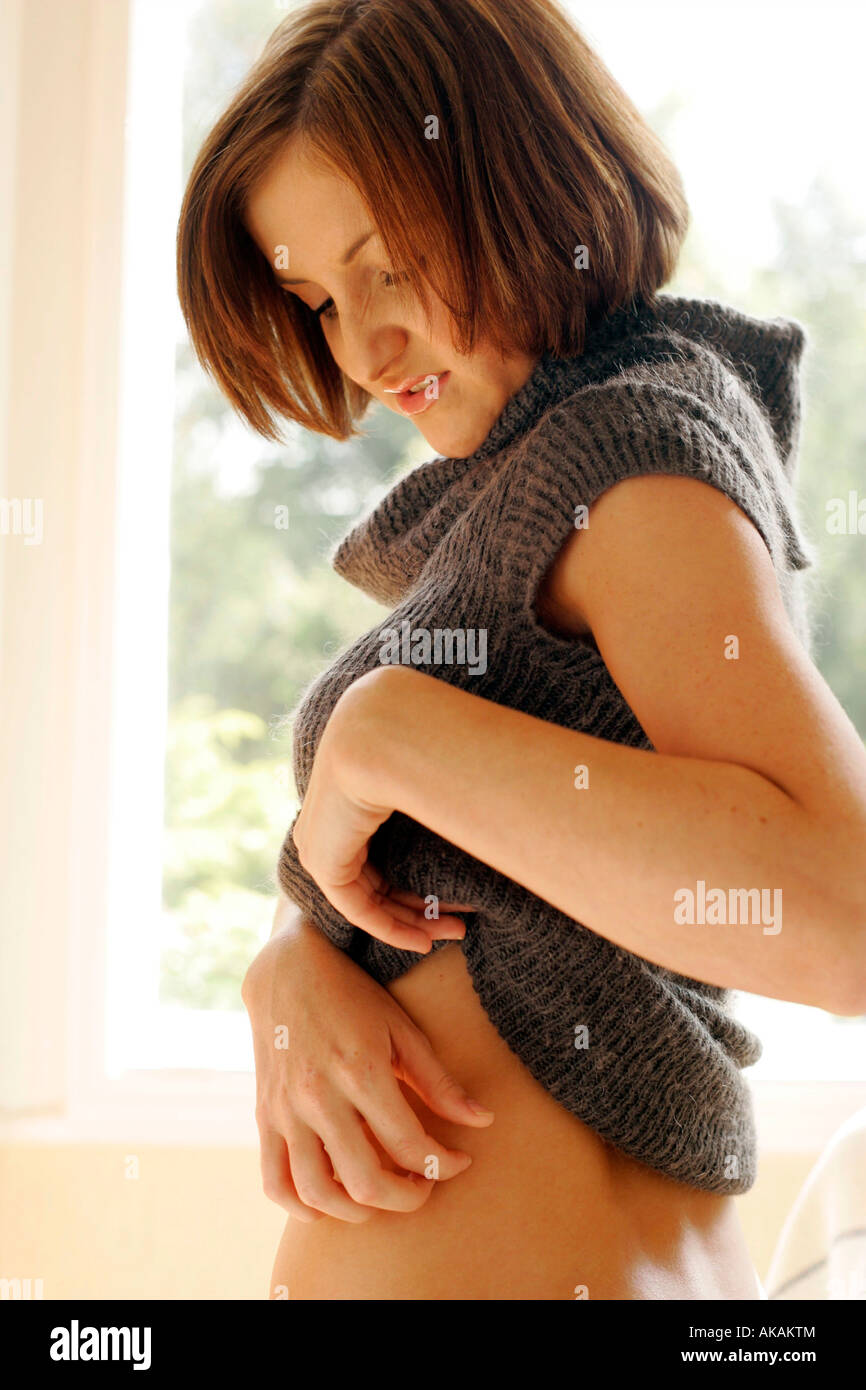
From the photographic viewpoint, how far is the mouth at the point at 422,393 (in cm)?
84

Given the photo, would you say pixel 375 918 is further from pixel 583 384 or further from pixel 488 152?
pixel 488 152

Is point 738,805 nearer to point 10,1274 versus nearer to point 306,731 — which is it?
point 306,731

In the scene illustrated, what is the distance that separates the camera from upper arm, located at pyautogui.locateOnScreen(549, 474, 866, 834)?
20.3 inches

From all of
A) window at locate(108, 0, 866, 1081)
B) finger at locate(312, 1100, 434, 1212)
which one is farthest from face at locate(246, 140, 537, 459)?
window at locate(108, 0, 866, 1081)

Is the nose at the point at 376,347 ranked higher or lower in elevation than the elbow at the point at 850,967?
higher

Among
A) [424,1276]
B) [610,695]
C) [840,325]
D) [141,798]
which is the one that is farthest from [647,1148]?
[840,325]

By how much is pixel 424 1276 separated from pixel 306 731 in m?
0.36

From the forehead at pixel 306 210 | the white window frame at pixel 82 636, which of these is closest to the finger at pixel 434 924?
the forehead at pixel 306 210

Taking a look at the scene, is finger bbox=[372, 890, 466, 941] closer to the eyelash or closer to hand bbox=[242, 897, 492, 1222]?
hand bbox=[242, 897, 492, 1222]

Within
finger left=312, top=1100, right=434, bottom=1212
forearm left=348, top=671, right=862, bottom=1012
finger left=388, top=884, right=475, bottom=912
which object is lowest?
finger left=312, top=1100, right=434, bottom=1212

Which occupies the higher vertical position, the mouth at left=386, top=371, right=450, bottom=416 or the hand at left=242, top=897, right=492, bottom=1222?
the mouth at left=386, top=371, right=450, bottom=416

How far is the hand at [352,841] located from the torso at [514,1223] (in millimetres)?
58

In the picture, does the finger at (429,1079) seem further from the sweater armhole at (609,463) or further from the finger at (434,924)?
the sweater armhole at (609,463)

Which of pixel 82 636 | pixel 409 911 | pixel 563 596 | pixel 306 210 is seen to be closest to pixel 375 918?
pixel 409 911
